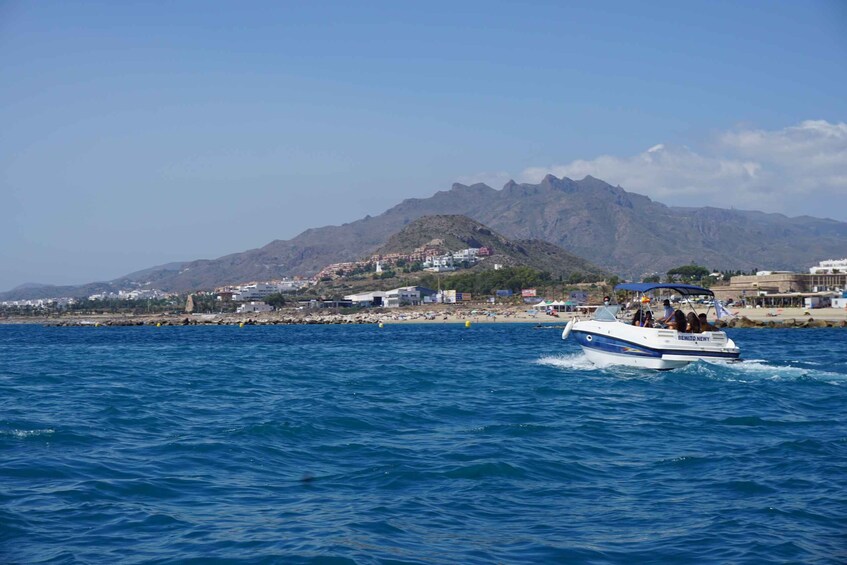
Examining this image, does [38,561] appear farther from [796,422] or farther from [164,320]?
[164,320]

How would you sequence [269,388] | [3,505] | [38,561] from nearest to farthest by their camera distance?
[38,561] < [3,505] < [269,388]

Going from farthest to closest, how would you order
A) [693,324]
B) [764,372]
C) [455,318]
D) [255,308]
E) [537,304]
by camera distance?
[255,308]
[537,304]
[455,318]
[693,324]
[764,372]

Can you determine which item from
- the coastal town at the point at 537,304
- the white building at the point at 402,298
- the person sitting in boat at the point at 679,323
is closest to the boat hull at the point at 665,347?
the person sitting in boat at the point at 679,323

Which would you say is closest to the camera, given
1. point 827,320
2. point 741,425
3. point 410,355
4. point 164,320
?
point 741,425

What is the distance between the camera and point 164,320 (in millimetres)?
158000

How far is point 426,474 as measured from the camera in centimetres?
1352

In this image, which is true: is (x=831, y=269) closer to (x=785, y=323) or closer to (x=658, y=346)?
(x=785, y=323)

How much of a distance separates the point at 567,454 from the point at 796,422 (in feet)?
23.1

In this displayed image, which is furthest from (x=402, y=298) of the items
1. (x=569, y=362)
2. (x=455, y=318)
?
(x=569, y=362)

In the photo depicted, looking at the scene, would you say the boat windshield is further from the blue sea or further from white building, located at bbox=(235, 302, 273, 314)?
white building, located at bbox=(235, 302, 273, 314)

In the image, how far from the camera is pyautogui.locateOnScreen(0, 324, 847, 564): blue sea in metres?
10.0

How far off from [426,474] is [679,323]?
1995 cm

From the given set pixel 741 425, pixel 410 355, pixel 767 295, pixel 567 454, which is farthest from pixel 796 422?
pixel 767 295

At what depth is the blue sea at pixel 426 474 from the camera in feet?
32.8
